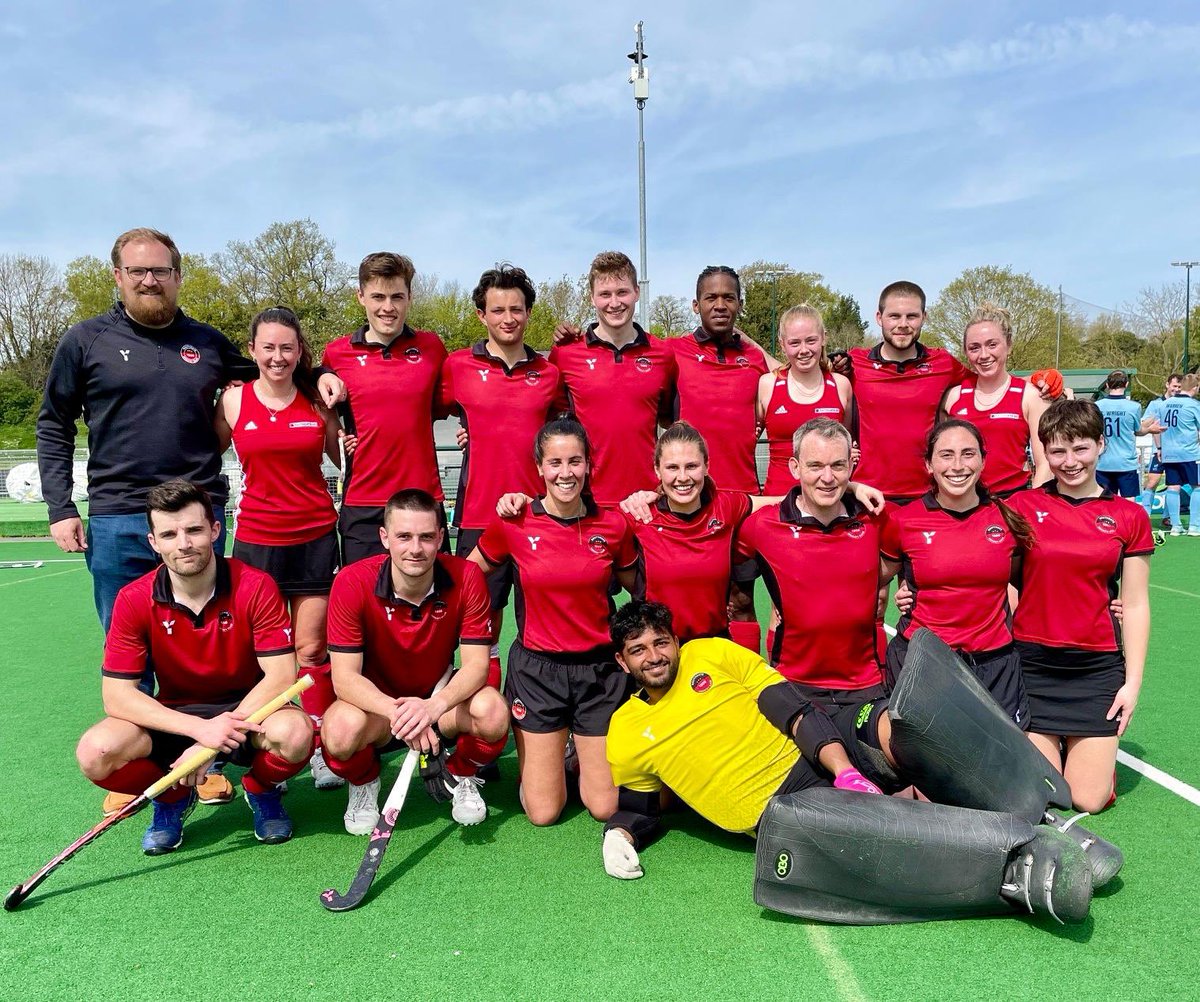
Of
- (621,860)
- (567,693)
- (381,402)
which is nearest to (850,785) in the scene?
(621,860)

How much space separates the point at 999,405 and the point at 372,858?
12.1 feet

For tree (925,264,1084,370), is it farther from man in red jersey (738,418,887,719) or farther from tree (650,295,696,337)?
man in red jersey (738,418,887,719)

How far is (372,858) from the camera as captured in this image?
3.17 meters

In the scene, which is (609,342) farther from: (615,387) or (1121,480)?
(1121,480)

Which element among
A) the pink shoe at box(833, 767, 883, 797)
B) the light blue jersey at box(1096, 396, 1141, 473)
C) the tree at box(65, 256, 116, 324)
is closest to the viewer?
the pink shoe at box(833, 767, 883, 797)

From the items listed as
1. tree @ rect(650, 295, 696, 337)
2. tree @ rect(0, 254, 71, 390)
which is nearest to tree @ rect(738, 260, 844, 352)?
tree @ rect(650, 295, 696, 337)

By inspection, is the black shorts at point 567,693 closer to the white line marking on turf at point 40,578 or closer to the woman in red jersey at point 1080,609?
the woman in red jersey at point 1080,609

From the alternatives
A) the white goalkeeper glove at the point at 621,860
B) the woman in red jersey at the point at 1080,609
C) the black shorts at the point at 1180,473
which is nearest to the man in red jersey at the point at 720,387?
the woman in red jersey at the point at 1080,609

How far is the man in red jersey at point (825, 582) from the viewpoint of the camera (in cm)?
371

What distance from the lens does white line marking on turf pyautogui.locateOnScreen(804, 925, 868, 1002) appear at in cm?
246

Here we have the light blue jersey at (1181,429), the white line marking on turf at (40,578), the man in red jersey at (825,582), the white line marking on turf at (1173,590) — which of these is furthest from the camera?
the light blue jersey at (1181,429)

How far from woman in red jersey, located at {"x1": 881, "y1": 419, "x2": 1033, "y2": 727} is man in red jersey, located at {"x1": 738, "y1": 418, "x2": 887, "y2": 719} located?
0.14m

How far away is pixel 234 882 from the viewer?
10.6ft

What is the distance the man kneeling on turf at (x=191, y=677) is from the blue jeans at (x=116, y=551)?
45 cm
